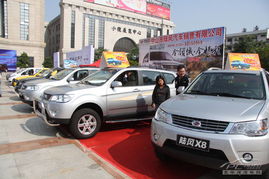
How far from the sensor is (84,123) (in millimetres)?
4781

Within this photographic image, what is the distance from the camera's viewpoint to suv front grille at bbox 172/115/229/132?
273 cm

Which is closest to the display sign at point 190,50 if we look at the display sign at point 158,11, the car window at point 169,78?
the car window at point 169,78

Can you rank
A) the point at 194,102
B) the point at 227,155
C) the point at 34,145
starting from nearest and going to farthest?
the point at 227,155 → the point at 194,102 → the point at 34,145

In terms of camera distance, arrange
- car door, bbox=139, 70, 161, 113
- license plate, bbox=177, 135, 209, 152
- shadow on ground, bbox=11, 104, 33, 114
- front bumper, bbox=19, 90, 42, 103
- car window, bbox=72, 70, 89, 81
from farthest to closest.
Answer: car window, bbox=72, 70, 89, 81 → shadow on ground, bbox=11, 104, 33, 114 → front bumper, bbox=19, 90, 42, 103 → car door, bbox=139, 70, 161, 113 → license plate, bbox=177, 135, 209, 152

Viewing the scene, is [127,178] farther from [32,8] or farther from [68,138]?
[32,8]

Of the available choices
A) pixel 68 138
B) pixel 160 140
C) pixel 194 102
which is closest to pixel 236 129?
pixel 194 102

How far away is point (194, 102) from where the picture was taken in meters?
3.33

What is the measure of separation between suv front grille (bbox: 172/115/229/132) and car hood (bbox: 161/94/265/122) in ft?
0.15

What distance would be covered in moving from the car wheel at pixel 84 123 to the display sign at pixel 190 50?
11.2 feet

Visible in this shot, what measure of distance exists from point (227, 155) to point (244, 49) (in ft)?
174

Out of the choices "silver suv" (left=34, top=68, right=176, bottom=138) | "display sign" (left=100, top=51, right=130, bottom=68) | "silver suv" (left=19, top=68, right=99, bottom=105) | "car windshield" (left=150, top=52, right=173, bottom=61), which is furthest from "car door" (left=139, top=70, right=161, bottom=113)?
"display sign" (left=100, top=51, right=130, bottom=68)

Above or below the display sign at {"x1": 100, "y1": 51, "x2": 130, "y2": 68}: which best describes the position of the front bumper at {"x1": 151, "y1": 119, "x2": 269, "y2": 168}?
below

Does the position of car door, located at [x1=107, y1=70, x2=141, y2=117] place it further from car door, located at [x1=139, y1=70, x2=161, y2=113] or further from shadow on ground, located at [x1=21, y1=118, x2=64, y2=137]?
shadow on ground, located at [x1=21, y1=118, x2=64, y2=137]

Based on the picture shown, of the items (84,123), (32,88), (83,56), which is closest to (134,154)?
(84,123)
